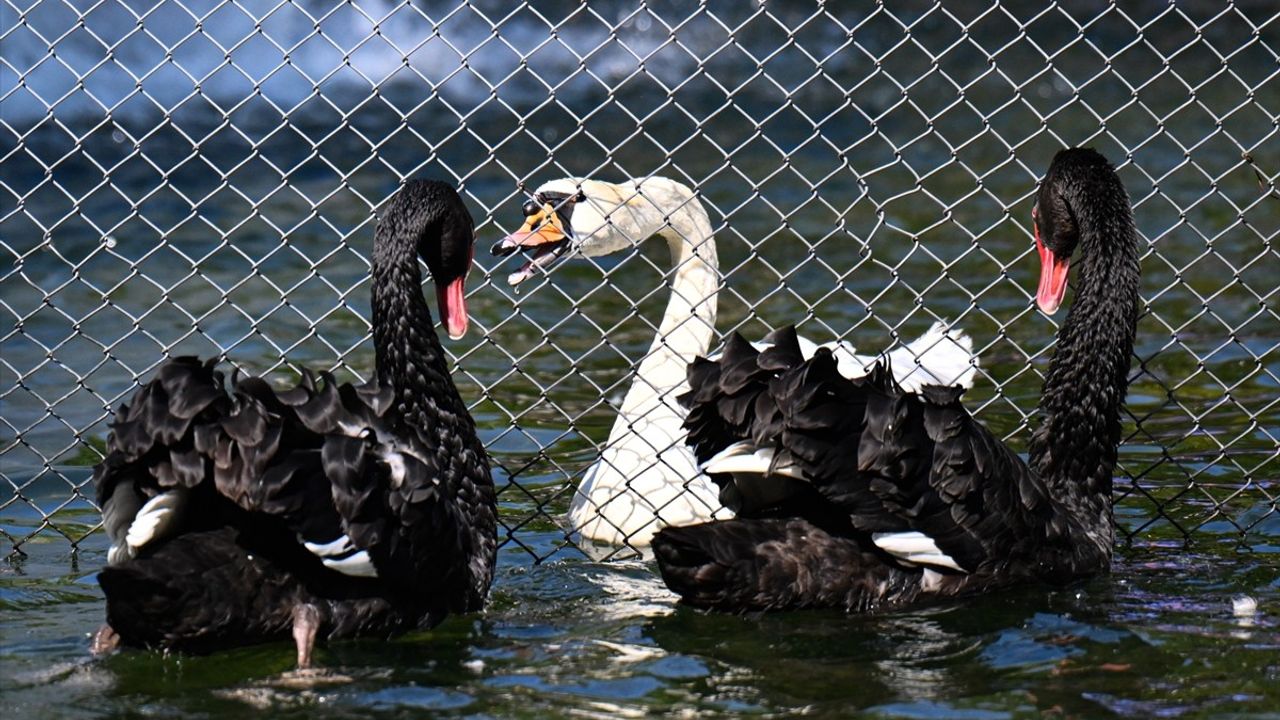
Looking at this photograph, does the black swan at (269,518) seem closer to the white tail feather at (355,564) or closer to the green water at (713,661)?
the white tail feather at (355,564)

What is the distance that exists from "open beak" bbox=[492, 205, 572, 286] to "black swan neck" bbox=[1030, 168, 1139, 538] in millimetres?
1510

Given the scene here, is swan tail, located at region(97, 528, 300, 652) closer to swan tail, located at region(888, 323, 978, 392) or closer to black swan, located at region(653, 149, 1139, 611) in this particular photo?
black swan, located at region(653, 149, 1139, 611)

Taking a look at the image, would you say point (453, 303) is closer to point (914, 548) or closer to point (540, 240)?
point (540, 240)

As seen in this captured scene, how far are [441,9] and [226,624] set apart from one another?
12338 mm

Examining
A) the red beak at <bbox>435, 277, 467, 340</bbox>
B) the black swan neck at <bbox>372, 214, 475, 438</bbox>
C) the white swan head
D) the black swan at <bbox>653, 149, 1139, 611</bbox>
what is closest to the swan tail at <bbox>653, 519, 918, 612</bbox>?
the black swan at <bbox>653, 149, 1139, 611</bbox>

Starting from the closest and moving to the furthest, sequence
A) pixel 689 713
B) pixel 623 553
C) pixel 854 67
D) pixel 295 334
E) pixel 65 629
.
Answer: pixel 689 713, pixel 65 629, pixel 623 553, pixel 295 334, pixel 854 67

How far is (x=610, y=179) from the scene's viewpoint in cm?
1081

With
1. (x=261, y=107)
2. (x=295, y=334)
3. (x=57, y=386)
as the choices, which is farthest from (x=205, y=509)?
(x=261, y=107)

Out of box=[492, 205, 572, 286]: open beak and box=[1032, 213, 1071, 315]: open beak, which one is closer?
box=[1032, 213, 1071, 315]: open beak

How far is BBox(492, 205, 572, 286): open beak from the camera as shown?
5.27 meters

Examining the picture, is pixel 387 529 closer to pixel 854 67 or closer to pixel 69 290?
pixel 69 290

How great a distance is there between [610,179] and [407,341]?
6.30m

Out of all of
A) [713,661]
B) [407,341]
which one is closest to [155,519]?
[407,341]

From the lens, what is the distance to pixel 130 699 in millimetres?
3965
